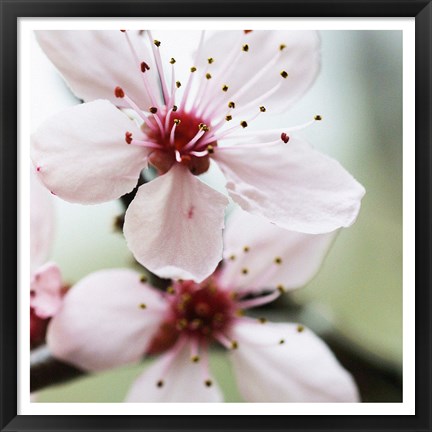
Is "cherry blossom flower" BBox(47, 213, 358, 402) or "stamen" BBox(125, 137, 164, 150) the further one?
"cherry blossom flower" BBox(47, 213, 358, 402)

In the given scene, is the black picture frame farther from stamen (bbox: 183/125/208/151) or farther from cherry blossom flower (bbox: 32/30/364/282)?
stamen (bbox: 183/125/208/151)

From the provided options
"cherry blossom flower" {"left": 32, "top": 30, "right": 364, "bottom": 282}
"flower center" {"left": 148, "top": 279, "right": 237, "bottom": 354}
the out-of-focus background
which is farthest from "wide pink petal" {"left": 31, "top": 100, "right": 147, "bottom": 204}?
"flower center" {"left": 148, "top": 279, "right": 237, "bottom": 354}

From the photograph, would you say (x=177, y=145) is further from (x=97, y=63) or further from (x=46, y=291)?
→ (x=46, y=291)

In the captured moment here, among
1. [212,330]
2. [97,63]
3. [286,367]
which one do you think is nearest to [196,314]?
[212,330]

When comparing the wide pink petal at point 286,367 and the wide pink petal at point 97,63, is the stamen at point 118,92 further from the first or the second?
the wide pink petal at point 286,367

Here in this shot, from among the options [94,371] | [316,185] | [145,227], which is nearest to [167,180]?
[145,227]
